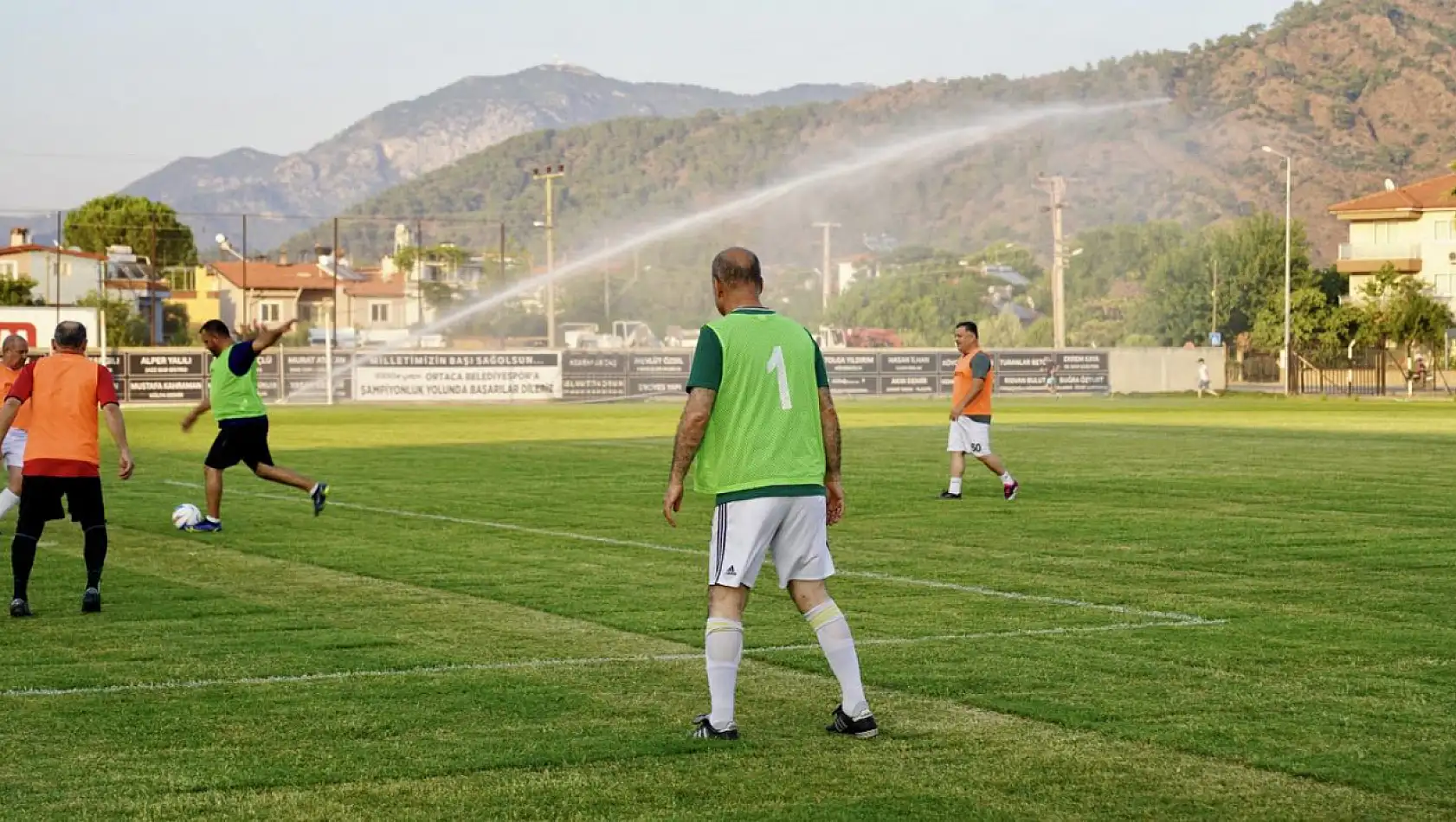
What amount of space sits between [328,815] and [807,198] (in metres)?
137

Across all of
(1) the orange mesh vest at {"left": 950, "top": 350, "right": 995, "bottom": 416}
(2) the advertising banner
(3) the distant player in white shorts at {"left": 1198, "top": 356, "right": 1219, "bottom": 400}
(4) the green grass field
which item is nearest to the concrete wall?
(3) the distant player in white shorts at {"left": 1198, "top": 356, "right": 1219, "bottom": 400}

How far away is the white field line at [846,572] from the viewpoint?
40.7 ft

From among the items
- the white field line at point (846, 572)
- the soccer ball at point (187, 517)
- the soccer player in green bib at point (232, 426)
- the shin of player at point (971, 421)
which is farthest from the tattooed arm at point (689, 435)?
the shin of player at point (971, 421)

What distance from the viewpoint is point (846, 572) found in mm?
14891

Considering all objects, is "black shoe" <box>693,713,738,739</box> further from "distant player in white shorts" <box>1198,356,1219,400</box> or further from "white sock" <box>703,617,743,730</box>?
"distant player in white shorts" <box>1198,356,1219,400</box>

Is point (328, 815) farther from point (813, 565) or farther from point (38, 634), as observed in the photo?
point (38, 634)

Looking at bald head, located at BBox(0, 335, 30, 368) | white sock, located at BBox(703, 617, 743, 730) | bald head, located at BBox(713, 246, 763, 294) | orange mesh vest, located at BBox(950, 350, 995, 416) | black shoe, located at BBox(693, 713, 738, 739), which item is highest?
bald head, located at BBox(713, 246, 763, 294)

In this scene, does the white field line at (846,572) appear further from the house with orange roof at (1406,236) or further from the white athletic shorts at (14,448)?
the house with orange roof at (1406,236)

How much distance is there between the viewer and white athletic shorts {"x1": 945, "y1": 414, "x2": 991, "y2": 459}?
72.9 ft

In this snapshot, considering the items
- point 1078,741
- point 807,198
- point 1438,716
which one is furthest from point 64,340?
point 807,198

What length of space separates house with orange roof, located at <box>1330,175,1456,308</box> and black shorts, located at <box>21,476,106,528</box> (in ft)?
322

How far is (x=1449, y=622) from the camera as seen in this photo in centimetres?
1176

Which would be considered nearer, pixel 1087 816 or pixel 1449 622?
pixel 1087 816

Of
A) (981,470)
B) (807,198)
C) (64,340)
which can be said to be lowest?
(981,470)
